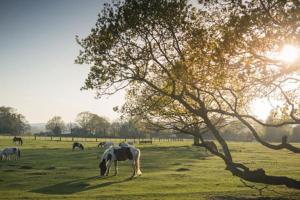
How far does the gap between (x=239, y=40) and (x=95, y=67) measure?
7.61 meters

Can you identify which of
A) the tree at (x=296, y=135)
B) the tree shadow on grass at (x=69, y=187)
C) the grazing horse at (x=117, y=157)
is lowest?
the tree shadow on grass at (x=69, y=187)

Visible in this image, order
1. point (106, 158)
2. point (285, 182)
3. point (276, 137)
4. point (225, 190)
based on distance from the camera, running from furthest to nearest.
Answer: point (276, 137)
point (106, 158)
point (225, 190)
point (285, 182)

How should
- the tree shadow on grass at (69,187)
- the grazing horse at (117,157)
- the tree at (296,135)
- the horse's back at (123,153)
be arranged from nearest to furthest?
1. the tree shadow on grass at (69,187)
2. the grazing horse at (117,157)
3. the horse's back at (123,153)
4. the tree at (296,135)

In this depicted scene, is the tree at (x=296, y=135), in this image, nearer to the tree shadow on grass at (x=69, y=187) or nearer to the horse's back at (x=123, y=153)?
the horse's back at (x=123, y=153)

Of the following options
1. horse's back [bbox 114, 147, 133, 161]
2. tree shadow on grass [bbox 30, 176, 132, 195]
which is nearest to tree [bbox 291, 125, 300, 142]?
horse's back [bbox 114, 147, 133, 161]

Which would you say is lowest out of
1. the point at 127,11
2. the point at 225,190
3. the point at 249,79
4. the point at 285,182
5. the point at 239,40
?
the point at 225,190

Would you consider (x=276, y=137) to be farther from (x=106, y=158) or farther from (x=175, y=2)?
(x=175, y=2)

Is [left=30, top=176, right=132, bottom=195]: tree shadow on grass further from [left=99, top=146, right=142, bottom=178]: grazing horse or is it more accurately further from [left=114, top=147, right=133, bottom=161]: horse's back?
[left=114, top=147, right=133, bottom=161]: horse's back

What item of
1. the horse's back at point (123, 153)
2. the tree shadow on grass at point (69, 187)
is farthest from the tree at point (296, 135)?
the tree shadow on grass at point (69, 187)

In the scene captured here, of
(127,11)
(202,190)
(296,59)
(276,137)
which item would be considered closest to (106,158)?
(202,190)

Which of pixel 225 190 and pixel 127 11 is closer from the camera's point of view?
pixel 127 11

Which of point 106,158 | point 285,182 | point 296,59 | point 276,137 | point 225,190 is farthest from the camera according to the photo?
point 276,137

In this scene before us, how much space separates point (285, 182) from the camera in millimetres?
17234

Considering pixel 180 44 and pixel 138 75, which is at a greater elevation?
pixel 180 44
